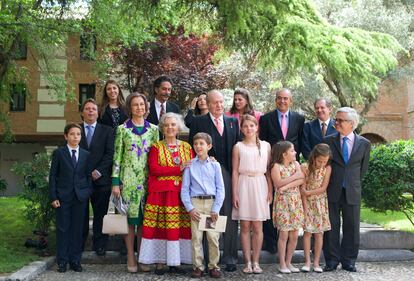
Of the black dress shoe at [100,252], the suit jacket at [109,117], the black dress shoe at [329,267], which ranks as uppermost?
the suit jacket at [109,117]

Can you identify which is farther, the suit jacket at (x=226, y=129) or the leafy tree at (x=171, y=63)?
the leafy tree at (x=171, y=63)

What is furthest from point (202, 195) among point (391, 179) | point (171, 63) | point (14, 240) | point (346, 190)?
point (171, 63)

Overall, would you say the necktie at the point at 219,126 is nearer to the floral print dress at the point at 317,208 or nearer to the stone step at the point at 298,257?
the floral print dress at the point at 317,208

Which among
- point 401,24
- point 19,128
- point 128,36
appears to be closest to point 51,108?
point 19,128

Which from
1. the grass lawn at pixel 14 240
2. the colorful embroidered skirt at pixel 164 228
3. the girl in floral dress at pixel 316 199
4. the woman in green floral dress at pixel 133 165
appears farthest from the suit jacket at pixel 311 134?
the grass lawn at pixel 14 240

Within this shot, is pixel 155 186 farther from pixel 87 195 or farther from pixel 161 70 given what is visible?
pixel 161 70

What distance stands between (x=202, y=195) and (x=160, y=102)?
1878mm

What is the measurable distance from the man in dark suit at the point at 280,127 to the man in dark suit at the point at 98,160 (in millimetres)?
2205

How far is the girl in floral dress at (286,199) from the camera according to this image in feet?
19.7

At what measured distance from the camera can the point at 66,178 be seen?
6.09m

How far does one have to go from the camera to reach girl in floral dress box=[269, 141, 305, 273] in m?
6.02

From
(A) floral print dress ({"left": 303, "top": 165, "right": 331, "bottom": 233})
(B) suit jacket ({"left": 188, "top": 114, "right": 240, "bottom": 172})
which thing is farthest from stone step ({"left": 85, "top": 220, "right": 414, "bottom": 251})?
(B) suit jacket ({"left": 188, "top": 114, "right": 240, "bottom": 172})

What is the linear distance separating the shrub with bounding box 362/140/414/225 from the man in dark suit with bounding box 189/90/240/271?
2396mm

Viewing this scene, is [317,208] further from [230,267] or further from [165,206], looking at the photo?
[165,206]
